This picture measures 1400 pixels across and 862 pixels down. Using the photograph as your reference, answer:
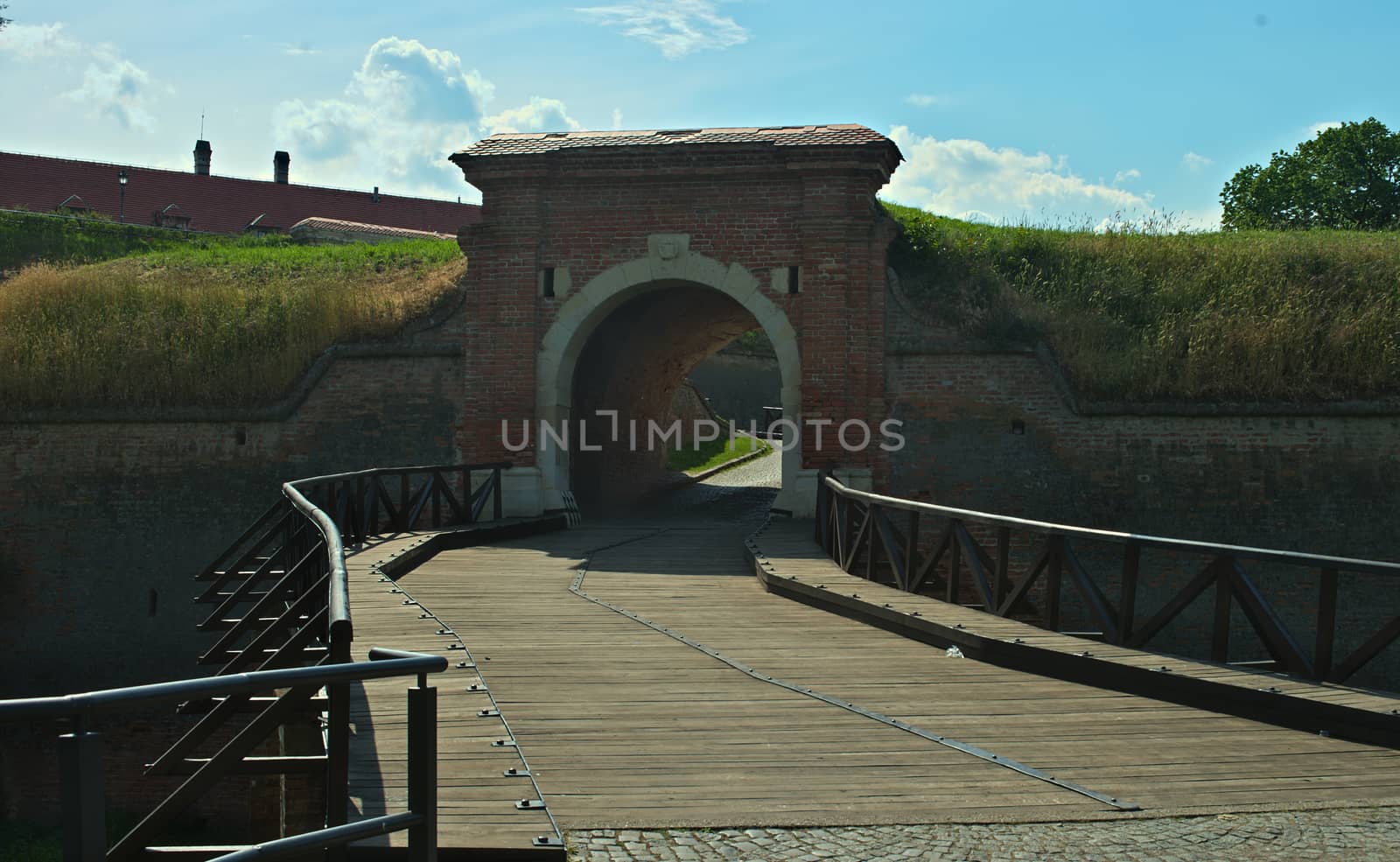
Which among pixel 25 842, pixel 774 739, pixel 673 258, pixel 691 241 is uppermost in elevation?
pixel 691 241

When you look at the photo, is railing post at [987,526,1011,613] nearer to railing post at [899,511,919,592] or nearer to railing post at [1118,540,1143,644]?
railing post at [899,511,919,592]

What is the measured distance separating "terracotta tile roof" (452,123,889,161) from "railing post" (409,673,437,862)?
458 inches

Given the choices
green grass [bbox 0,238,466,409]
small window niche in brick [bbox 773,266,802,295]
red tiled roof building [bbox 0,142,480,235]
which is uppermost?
red tiled roof building [bbox 0,142,480,235]

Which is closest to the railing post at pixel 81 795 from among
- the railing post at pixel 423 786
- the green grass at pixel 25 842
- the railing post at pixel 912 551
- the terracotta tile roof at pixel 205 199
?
the railing post at pixel 423 786

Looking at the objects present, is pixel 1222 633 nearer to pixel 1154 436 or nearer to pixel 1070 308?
pixel 1154 436

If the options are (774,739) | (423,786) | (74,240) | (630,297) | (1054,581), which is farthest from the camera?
(74,240)

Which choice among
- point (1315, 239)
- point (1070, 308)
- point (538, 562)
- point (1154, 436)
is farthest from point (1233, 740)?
point (1315, 239)

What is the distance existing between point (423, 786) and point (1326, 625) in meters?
4.70

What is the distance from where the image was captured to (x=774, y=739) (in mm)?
5027

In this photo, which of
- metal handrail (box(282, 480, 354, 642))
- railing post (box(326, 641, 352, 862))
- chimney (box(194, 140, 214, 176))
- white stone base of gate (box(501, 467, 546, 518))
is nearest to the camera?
railing post (box(326, 641, 352, 862))

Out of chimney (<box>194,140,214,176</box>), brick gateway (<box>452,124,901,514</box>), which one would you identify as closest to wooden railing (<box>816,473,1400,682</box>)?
brick gateway (<box>452,124,901,514</box>)

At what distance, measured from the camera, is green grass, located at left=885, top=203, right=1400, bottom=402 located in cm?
1381

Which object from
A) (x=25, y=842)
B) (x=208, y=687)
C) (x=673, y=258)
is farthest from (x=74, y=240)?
(x=208, y=687)

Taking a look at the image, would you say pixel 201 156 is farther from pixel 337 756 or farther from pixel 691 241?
pixel 337 756
